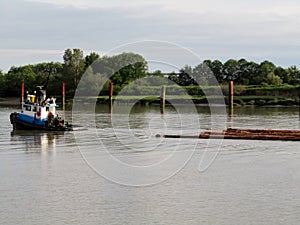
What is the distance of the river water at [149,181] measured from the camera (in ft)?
47.8

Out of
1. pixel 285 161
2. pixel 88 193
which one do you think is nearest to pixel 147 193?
pixel 88 193

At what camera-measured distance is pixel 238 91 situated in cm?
8812

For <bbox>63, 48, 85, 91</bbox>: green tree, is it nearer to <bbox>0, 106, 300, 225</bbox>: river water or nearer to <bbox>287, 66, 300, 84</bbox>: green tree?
<bbox>287, 66, 300, 84</bbox>: green tree

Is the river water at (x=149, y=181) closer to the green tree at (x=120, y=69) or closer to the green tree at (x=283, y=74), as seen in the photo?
the green tree at (x=120, y=69)

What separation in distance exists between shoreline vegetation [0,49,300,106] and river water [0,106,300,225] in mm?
19658

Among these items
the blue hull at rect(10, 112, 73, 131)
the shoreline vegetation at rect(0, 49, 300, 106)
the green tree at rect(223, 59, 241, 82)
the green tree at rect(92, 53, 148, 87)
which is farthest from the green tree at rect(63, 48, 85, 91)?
the blue hull at rect(10, 112, 73, 131)

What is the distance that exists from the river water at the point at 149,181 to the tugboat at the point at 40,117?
14.2 ft

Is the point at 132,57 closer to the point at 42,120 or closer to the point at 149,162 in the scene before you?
the point at 42,120

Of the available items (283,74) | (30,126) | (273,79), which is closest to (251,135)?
(30,126)

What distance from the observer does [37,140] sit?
99.0ft

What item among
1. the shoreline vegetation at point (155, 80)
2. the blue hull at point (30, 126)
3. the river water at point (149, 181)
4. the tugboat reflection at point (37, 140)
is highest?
the shoreline vegetation at point (155, 80)

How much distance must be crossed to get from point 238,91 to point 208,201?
7320cm

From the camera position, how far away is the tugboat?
112ft

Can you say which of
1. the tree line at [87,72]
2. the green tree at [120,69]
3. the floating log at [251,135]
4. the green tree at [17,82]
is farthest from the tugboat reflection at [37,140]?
Answer: the green tree at [17,82]
